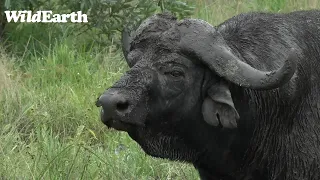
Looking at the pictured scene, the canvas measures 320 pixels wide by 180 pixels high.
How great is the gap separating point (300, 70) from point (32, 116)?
3100 millimetres

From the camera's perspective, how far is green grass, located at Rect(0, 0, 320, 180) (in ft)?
20.4

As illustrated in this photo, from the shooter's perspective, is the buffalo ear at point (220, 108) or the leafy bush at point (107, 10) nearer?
the buffalo ear at point (220, 108)

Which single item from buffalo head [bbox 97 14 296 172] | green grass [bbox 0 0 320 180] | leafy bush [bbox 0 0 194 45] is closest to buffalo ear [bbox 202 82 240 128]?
buffalo head [bbox 97 14 296 172]

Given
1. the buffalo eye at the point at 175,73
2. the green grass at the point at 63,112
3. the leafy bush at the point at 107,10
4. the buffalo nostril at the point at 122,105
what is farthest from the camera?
the leafy bush at the point at 107,10

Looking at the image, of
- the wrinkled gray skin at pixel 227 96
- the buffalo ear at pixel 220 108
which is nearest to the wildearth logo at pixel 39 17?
the wrinkled gray skin at pixel 227 96

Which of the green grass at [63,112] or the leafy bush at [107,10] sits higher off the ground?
the leafy bush at [107,10]

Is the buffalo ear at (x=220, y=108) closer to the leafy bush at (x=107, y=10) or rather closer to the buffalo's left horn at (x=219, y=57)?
the buffalo's left horn at (x=219, y=57)

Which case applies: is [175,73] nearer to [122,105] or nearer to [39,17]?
[122,105]

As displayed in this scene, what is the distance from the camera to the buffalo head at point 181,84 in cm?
445

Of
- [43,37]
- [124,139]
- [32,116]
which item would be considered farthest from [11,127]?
[43,37]

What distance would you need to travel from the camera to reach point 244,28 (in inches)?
197

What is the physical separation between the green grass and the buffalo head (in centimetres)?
120

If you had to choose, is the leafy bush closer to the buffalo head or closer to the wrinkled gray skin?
the wrinkled gray skin

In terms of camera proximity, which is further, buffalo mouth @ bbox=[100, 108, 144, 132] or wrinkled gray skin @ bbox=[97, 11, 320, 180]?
wrinkled gray skin @ bbox=[97, 11, 320, 180]
